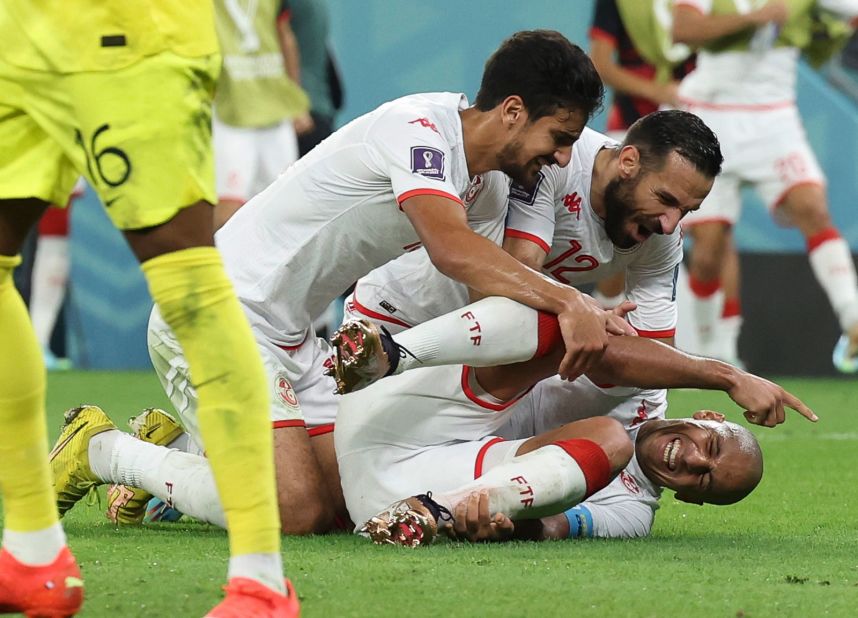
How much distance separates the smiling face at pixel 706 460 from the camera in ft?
11.1

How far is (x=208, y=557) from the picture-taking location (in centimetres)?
301

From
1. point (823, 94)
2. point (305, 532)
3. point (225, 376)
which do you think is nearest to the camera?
point (225, 376)

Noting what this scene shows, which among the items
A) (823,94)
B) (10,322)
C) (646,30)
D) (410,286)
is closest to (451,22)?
(646,30)

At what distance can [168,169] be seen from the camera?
2199 millimetres

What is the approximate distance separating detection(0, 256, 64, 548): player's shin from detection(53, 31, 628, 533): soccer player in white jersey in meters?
0.99

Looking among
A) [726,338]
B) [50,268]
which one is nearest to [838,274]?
[726,338]

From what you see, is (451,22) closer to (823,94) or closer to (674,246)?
(823,94)

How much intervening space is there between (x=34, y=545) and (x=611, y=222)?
180 centimetres

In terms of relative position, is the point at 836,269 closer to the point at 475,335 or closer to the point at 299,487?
the point at 299,487

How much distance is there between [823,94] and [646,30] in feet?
4.94

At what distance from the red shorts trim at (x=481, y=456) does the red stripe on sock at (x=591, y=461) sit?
0.70 ft

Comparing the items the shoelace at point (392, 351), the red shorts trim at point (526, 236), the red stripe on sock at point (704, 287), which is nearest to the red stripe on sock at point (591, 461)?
the shoelace at point (392, 351)

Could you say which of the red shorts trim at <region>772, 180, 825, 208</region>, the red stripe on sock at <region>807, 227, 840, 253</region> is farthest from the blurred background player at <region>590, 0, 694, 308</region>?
the red stripe on sock at <region>807, 227, 840, 253</region>

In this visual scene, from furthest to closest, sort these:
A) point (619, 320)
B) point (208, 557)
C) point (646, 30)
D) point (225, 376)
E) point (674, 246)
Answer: point (646, 30), point (674, 246), point (619, 320), point (208, 557), point (225, 376)
